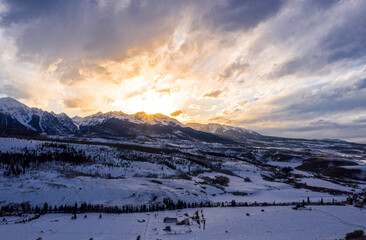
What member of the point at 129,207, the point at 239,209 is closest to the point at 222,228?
the point at 239,209

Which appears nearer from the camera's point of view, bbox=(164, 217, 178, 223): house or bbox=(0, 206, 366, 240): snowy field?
bbox=(0, 206, 366, 240): snowy field

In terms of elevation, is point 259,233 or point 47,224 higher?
point 259,233

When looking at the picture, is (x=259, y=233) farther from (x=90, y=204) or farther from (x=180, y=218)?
(x=90, y=204)

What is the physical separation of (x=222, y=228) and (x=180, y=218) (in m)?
6.73

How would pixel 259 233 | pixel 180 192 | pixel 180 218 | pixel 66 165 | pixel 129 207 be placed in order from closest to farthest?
pixel 259 233 < pixel 180 218 < pixel 129 207 < pixel 180 192 < pixel 66 165

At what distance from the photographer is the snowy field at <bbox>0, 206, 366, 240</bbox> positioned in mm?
23438

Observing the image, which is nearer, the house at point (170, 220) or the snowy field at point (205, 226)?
the snowy field at point (205, 226)

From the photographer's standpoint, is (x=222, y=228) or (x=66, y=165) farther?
(x=66, y=165)

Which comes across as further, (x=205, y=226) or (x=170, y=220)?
(x=170, y=220)

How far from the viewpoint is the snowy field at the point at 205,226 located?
23.4m

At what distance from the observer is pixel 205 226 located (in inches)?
1045

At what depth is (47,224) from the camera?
2683 centimetres

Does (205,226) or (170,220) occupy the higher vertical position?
(205,226)

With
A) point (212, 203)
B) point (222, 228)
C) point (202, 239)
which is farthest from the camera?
point (212, 203)
